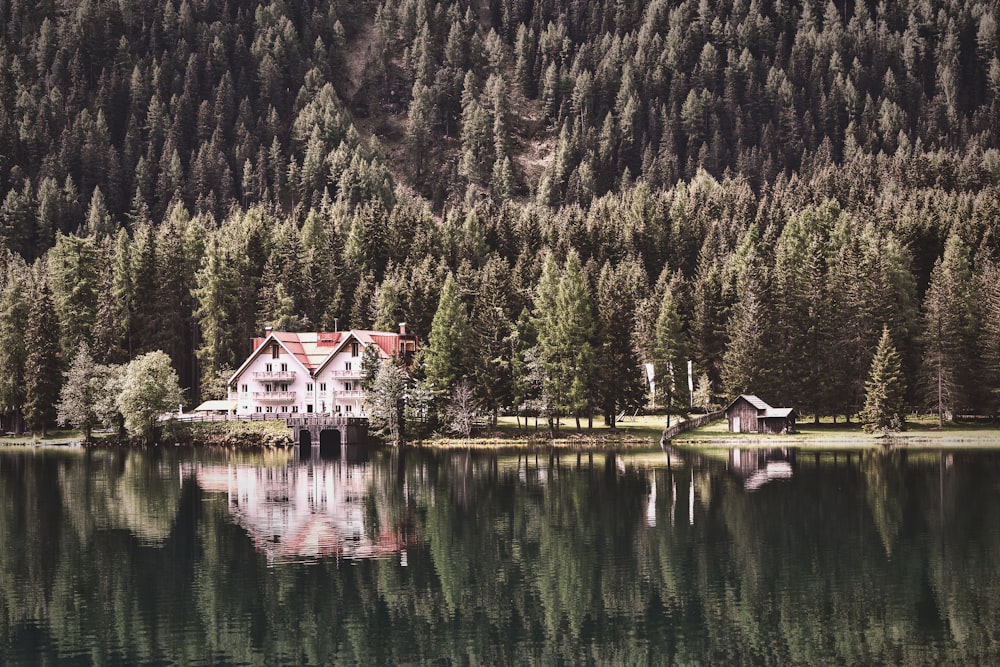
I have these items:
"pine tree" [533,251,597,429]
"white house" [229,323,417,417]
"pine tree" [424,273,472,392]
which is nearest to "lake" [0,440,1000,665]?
"pine tree" [533,251,597,429]

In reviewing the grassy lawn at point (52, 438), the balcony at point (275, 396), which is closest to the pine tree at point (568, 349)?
the balcony at point (275, 396)

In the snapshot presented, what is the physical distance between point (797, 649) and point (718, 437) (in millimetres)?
76322

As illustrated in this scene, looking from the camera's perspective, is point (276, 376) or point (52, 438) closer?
point (52, 438)

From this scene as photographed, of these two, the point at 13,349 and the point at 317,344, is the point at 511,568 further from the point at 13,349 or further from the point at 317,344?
the point at 13,349

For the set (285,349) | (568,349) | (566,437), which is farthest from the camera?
(285,349)

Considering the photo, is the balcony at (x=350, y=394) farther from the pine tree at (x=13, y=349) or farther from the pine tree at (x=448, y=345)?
the pine tree at (x=13, y=349)

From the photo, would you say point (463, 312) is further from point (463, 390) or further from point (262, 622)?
point (262, 622)

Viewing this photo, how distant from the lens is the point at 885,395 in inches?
4459

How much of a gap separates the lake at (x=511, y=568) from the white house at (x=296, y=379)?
46143 mm

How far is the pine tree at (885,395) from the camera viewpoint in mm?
113375

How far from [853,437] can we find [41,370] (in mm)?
78238

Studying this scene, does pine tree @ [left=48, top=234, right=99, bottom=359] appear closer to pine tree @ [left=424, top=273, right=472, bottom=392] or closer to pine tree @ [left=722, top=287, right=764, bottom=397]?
pine tree @ [left=424, top=273, right=472, bottom=392]

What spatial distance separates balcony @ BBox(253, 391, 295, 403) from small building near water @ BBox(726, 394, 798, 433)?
46820mm

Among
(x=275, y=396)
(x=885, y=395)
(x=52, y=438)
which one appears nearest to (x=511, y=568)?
(x=885, y=395)
